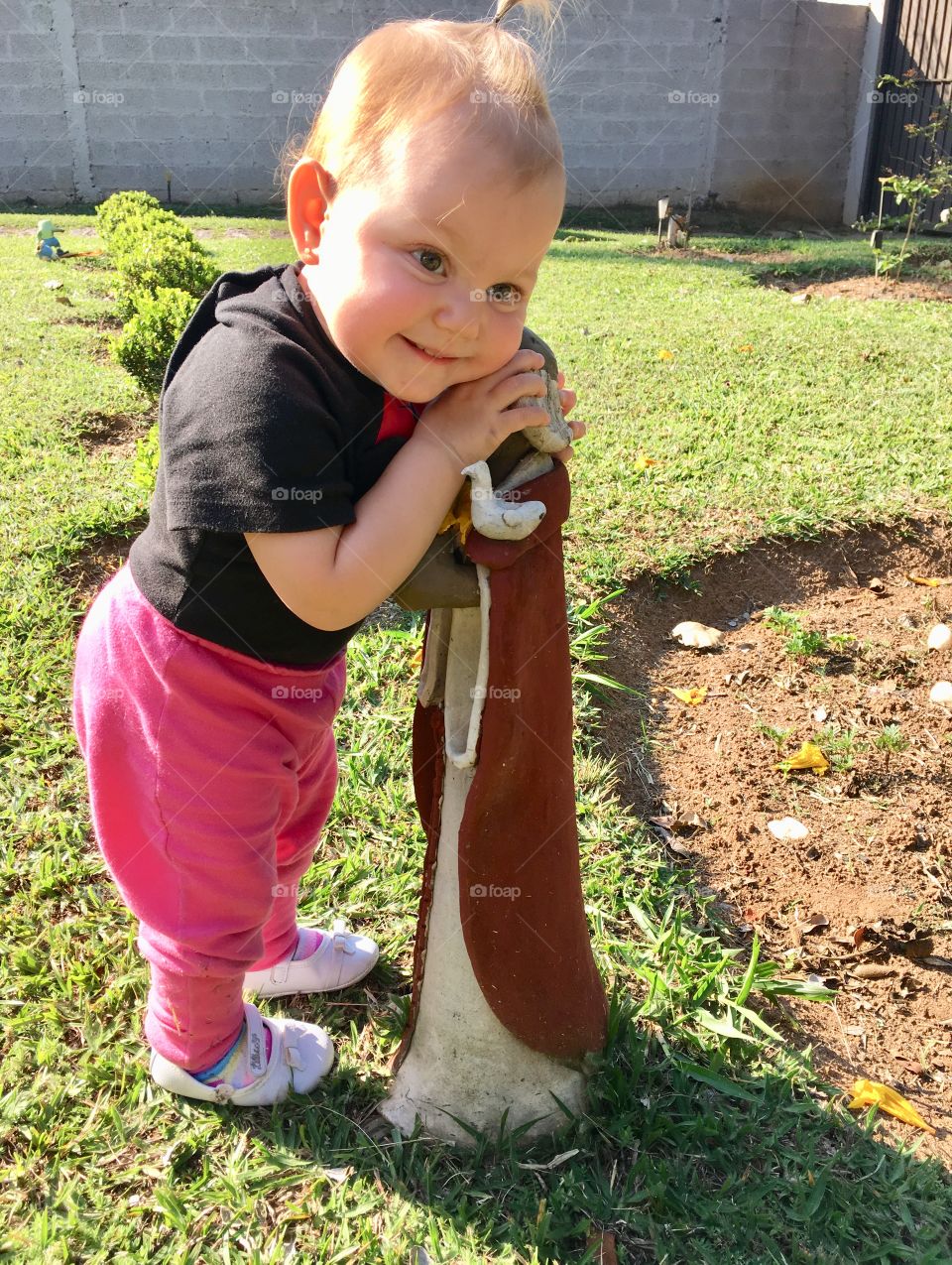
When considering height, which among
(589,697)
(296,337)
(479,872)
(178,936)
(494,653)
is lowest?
(589,697)

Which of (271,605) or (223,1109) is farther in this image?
(223,1109)

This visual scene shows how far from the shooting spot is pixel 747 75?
13.5m

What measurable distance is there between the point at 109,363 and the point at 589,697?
4.05 metres

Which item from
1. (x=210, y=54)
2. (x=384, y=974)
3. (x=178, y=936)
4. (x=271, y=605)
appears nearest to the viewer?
(x=271, y=605)

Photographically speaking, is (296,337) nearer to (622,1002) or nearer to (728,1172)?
(622,1002)

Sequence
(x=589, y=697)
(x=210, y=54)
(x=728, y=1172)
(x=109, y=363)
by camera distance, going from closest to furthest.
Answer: (x=728, y=1172)
(x=589, y=697)
(x=109, y=363)
(x=210, y=54)

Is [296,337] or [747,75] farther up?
[747,75]

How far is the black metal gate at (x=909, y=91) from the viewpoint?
11586 millimetres

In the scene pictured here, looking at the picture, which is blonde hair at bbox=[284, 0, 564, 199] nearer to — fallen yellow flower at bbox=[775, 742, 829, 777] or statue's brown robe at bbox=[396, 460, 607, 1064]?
statue's brown robe at bbox=[396, 460, 607, 1064]

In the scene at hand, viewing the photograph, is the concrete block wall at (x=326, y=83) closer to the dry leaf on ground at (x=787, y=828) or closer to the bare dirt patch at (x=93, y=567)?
the bare dirt patch at (x=93, y=567)

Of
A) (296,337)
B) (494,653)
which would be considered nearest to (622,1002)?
(494,653)

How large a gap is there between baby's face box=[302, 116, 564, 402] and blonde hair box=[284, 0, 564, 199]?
2cm

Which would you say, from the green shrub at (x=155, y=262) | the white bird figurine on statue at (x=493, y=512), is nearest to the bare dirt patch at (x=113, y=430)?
the green shrub at (x=155, y=262)

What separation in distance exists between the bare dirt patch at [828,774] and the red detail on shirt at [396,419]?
1390 millimetres
